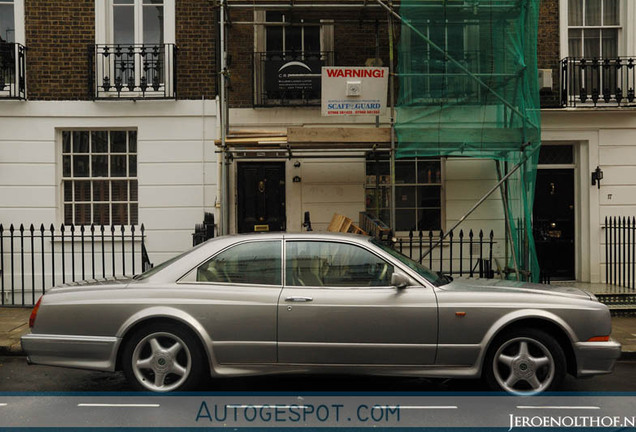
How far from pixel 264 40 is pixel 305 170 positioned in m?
2.63

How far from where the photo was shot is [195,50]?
11.5 m

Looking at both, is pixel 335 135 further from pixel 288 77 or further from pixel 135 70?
pixel 135 70

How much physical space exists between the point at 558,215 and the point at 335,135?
5.13m

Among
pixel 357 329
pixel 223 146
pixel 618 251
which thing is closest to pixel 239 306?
pixel 357 329

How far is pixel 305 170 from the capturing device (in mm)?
11312

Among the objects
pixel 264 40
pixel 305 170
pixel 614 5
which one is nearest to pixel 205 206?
pixel 305 170

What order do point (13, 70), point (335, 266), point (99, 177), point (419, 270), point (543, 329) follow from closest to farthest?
point (543, 329), point (335, 266), point (419, 270), point (13, 70), point (99, 177)

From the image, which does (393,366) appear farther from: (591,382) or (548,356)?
(591,382)

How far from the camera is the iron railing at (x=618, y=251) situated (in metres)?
10.8

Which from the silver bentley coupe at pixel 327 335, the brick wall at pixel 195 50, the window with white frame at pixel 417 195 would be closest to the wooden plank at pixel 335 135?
the window with white frame at pixel 417 195

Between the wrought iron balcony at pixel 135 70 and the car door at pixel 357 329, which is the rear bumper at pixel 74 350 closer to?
the car door at pixel 357 329

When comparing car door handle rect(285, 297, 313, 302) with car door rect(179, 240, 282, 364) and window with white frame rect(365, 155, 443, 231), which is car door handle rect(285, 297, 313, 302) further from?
window with white frame rect(365, 155, 443, 231)

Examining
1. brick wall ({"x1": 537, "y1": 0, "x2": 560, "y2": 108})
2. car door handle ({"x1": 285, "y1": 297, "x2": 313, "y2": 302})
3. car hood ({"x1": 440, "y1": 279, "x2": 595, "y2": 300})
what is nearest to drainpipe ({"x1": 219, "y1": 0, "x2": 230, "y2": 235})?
car door handle ({"x1": 285, "y1": 297, "x2": 313, "y2": 302})

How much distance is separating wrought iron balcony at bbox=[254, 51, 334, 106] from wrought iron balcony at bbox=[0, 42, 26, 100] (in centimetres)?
432
